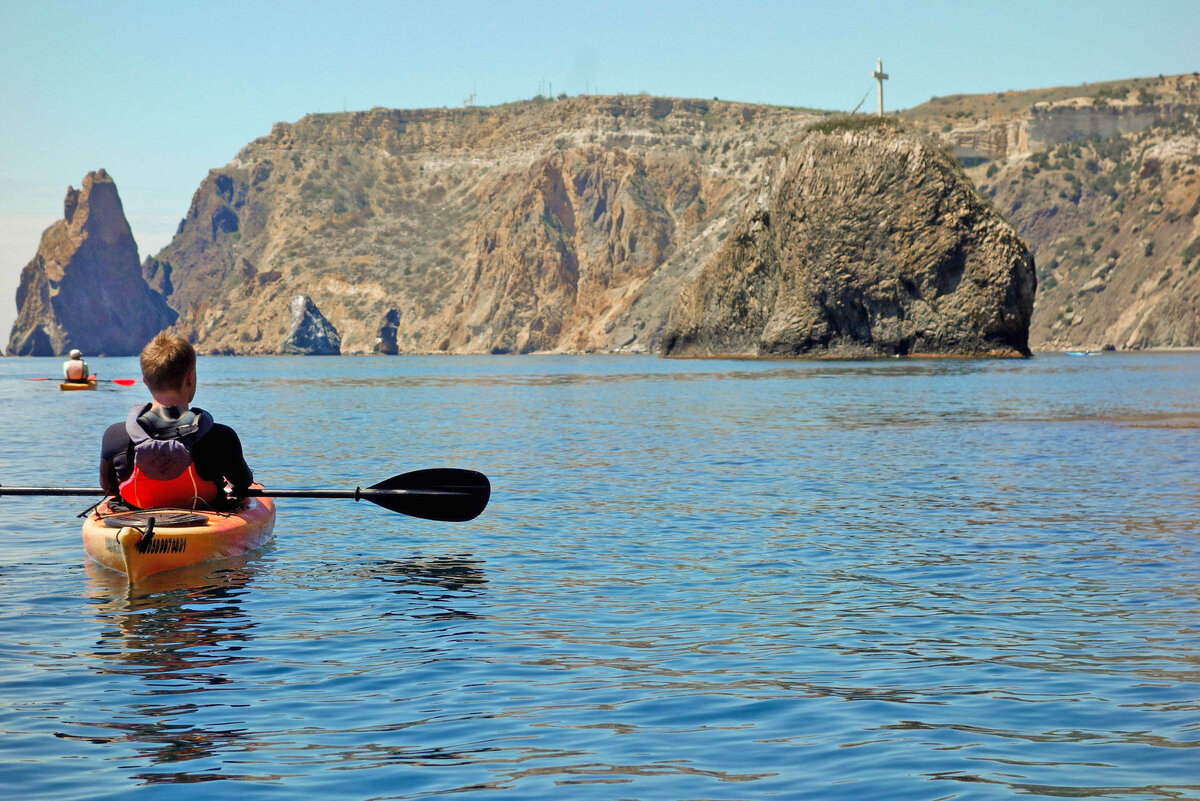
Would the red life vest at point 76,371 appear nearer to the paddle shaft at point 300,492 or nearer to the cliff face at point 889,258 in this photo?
the paddle shaft at point 300,492

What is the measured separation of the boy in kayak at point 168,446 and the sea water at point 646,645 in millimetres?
923

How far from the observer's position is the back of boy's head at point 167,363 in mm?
11711

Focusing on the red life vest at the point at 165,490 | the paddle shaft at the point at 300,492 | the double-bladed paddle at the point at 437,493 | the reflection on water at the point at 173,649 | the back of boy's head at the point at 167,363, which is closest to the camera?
the reflection on water at the point at 173,649

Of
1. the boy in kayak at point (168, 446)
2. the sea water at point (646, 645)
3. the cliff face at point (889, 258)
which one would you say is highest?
the cliff face at point (889, 258)

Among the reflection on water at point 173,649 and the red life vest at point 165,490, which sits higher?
the red life vest at point 165,490

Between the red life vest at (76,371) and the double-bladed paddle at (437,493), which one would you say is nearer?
the double-bladed paddle at (437,493)

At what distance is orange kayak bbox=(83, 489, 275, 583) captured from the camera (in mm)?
A: 11977

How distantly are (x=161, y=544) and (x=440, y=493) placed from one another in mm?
3701

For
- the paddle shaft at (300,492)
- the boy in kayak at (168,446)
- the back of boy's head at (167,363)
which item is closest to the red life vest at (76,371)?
the paddle shaft at (300,492)

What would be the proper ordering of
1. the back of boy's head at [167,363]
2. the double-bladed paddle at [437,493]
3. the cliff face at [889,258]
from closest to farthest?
1. the back of boy's head at [167,363]
2. the double-bladed paddle at [437,493]
3. the cliff face at [889,258]

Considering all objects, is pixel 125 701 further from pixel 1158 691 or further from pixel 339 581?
pixel 1158 691

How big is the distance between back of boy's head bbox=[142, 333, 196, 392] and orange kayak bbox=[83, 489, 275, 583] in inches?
55.2

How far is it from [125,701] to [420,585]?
4.64m

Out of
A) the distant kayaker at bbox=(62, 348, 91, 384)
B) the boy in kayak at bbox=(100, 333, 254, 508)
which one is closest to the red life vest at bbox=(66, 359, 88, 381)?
the distant kayaker at bbox=(62, 348, 91, 384)
